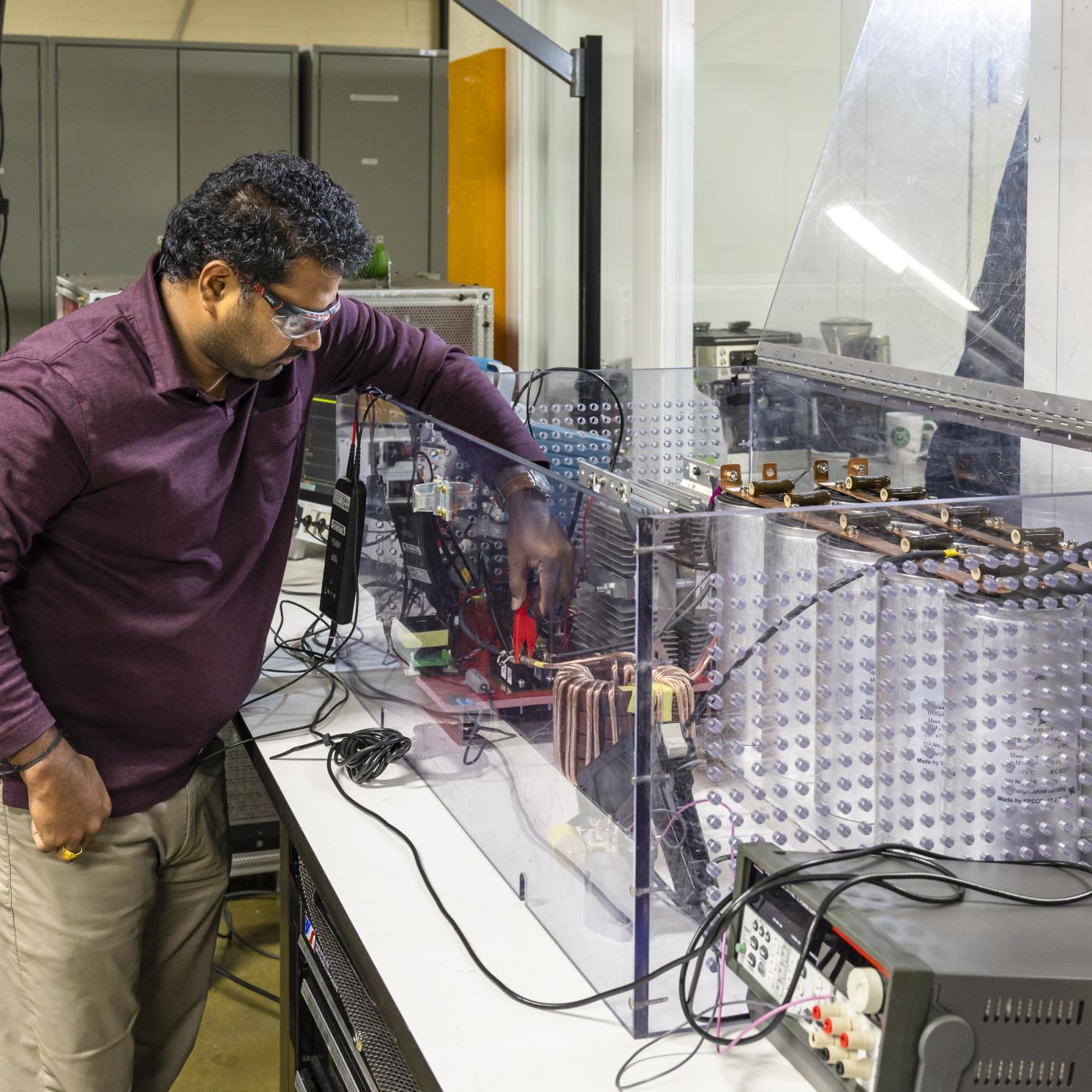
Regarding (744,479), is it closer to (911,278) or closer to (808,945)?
(911,278)

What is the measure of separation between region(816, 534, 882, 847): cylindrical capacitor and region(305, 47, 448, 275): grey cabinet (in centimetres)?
410

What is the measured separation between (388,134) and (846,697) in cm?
434

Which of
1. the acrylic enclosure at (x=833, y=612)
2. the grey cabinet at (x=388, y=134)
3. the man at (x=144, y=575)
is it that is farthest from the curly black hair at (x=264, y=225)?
the grey cabinet at (x=388, y=134)

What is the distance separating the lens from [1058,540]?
1054 mm

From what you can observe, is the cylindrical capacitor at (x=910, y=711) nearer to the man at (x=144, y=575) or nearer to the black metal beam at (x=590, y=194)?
the man at (x=144, y=575)

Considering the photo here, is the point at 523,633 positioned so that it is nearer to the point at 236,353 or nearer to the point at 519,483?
the point at 519,483

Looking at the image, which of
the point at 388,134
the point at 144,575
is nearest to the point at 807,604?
the point at 144,575

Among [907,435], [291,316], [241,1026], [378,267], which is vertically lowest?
[241,1026]

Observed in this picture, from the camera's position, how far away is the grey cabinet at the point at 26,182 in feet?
15.2

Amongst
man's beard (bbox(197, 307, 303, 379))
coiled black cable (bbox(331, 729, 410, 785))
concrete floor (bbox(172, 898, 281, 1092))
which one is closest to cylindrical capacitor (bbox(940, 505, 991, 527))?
man's beard (bbox(197, 307, 303, 379))

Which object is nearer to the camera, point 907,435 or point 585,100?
point 907,435

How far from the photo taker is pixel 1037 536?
104cm

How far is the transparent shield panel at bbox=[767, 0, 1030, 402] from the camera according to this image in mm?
1533

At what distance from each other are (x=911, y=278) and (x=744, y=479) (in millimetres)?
464
